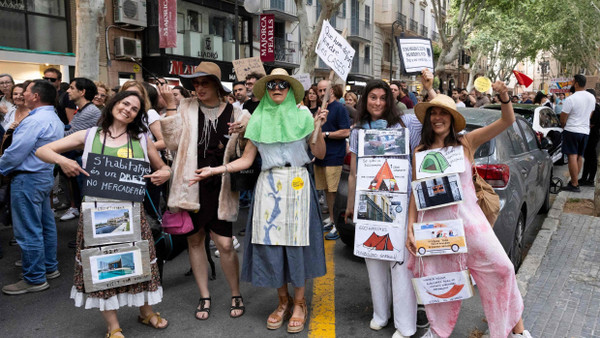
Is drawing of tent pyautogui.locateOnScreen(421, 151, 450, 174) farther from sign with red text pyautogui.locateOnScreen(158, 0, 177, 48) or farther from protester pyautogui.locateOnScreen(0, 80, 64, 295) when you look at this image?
sign with red text pyautogui.locateOnScreen(158, 0, 177, 48)

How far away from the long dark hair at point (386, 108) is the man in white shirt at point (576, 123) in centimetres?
594

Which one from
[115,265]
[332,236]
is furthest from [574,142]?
[115,265]

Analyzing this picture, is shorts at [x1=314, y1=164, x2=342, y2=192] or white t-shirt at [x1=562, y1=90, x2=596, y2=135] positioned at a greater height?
white t-shirt at [x1=562, y1=90, x2=596, y2=135]

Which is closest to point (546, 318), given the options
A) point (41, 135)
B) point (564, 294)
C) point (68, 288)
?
point (564, 294)

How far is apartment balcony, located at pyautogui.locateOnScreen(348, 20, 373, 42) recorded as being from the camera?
35.3m

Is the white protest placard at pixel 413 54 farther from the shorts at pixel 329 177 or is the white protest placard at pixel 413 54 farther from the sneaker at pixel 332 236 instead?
the sneaker at pixel 332 236

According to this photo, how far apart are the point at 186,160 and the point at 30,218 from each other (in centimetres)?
178

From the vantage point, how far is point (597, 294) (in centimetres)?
404

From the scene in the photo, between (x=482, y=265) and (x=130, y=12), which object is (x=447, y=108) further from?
(x=130, y=12)

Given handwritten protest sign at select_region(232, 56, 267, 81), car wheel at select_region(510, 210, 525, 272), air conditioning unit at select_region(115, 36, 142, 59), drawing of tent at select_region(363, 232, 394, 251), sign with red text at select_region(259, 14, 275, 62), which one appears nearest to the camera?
drawing of tent at select_region(363, 232, 394, 251)

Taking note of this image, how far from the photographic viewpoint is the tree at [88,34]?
29.1ft

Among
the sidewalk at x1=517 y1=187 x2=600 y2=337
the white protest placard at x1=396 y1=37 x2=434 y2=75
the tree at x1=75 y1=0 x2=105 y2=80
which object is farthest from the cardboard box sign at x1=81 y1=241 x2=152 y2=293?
the tree at x1=75 y1=0 x2=105 y2=80

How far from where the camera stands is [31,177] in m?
4.30

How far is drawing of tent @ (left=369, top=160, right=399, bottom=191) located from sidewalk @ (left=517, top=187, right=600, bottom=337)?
1.43 m
